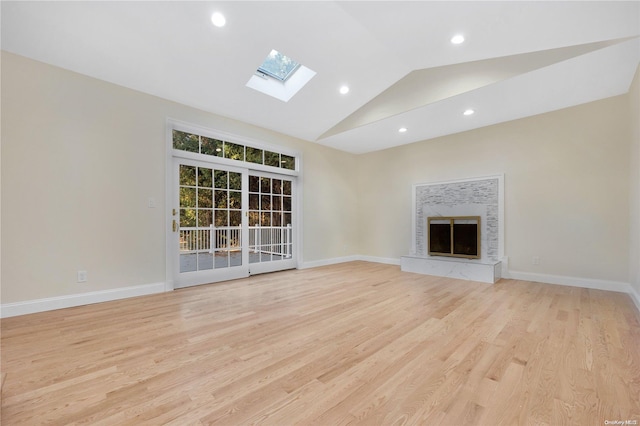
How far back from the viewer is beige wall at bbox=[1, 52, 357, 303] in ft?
8.62

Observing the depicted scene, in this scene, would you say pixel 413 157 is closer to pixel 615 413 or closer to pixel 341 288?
pixel 341 288

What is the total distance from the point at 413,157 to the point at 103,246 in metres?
5.37

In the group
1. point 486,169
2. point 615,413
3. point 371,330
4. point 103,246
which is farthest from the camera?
point 486,169

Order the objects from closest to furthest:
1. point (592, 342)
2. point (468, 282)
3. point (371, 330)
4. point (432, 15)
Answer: point (592, 342), point (371, 330), point (432, 15), point (468, 282)

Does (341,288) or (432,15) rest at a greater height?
(432,15)

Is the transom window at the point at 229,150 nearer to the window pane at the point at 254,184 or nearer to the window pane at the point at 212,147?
the window pane at the point at 212,147

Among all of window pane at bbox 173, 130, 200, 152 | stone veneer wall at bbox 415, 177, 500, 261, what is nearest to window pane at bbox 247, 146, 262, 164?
window pane at bbox 173, 130, 200, 152

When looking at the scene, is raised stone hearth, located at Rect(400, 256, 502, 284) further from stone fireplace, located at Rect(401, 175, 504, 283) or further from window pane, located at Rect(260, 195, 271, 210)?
window pane, located at Rect(260, 195, 271, 210)

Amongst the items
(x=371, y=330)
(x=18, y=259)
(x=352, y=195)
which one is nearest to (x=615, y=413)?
(x=371, y=330)

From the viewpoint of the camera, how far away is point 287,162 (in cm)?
A: 511

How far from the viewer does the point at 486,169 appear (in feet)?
14.9

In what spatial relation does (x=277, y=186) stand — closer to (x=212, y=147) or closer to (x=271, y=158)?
(x=271, y=158)

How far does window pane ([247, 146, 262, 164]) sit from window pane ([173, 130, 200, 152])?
2.79ft

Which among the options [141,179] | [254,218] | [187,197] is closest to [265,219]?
[254,218]
